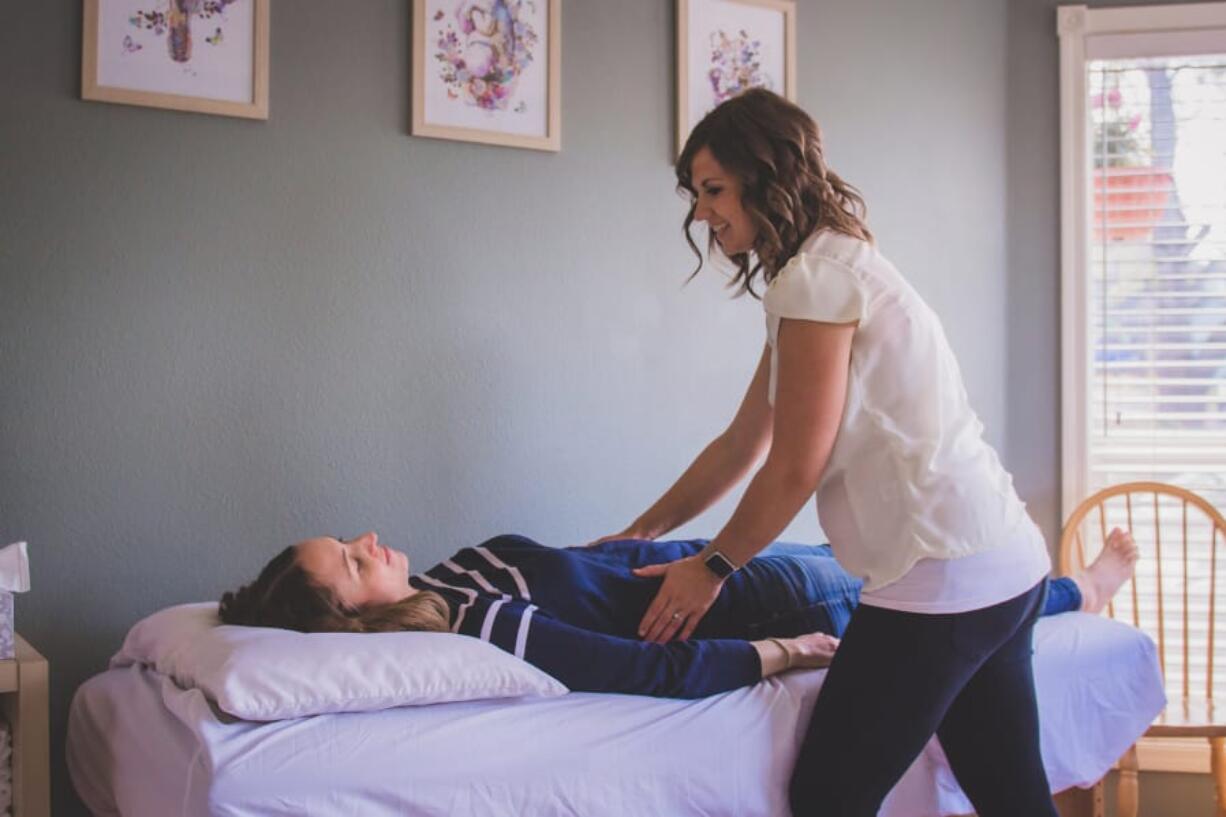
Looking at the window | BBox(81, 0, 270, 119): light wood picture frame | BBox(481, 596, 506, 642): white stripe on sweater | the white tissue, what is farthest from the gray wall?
BBox(481, 596, 506, 642): white stripe on sweater

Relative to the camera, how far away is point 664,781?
1.67 metres

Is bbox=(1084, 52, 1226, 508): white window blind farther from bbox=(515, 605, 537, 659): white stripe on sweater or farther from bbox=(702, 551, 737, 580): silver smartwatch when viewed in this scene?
bbox=(515, 605, 537, 659): white stripe on sweater

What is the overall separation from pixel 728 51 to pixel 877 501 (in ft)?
5.01

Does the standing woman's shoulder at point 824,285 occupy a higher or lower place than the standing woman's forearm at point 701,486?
higher

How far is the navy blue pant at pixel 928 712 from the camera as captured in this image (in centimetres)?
157

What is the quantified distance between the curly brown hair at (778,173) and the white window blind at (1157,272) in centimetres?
164

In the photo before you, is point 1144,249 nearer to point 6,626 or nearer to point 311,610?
point 311,610

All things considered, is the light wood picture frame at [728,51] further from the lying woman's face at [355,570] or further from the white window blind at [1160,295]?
the lying woman's face at [355,570]

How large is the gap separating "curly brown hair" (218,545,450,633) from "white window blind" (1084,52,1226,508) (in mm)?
1943

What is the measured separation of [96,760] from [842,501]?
3.87 feet

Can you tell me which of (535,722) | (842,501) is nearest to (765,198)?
(842,501)

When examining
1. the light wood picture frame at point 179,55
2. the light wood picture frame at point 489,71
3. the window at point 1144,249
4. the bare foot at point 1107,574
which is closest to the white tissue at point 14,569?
the light wood picture frame at point 179,55

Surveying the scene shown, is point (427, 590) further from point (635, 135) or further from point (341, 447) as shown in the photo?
point (635, 135)

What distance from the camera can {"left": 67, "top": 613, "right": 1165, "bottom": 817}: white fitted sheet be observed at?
1.49 metres
